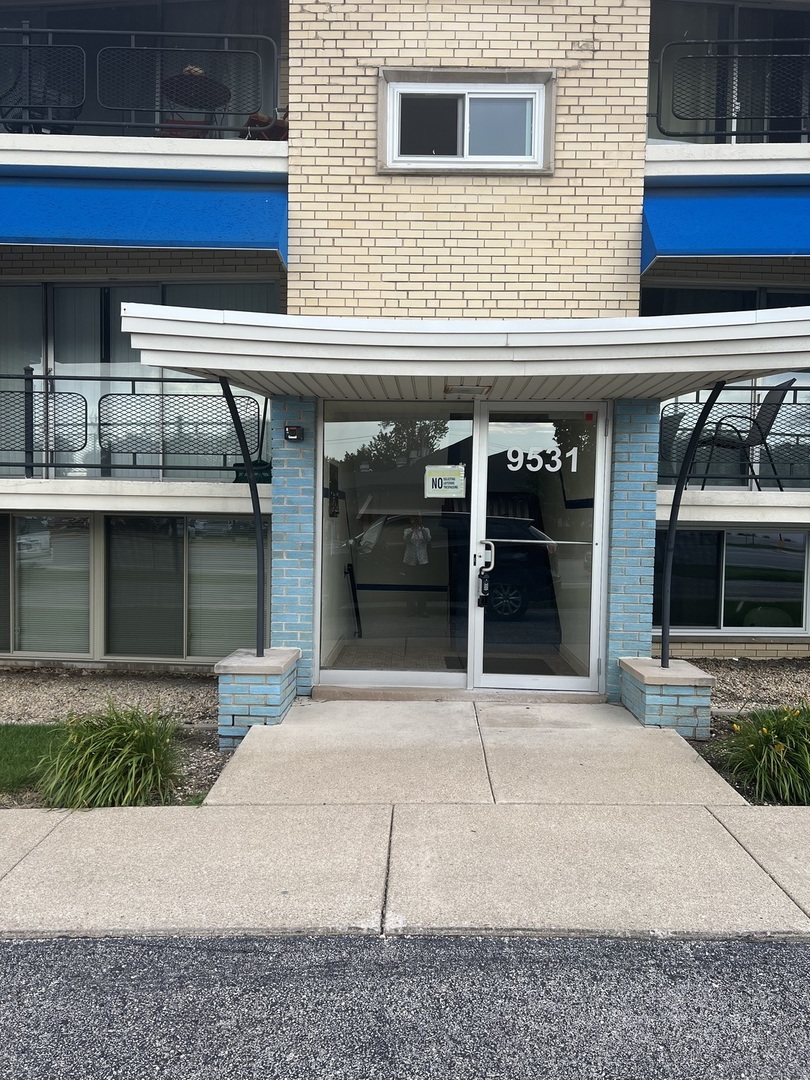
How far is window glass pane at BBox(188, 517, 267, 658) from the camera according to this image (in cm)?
862

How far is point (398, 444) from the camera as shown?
6.96 metres

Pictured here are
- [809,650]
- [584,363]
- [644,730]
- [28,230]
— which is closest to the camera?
[584,363]

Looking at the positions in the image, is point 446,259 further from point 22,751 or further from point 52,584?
point 52,584

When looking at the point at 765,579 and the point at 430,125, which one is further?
the point at 765,579

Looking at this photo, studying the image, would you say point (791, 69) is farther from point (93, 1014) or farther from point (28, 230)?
point (93, 1014)

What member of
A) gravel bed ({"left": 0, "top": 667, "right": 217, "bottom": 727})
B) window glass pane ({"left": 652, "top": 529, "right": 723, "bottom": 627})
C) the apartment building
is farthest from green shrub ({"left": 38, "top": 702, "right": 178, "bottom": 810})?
window glass pane ({"left": 652, "top": 529, "right": 723, "bottom": 627})

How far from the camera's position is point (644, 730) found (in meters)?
5.89

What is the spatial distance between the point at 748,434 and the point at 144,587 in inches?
277

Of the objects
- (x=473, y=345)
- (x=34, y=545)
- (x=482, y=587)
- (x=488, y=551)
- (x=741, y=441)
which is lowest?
(x=482, y=587)

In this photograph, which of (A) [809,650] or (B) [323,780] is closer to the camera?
(B) [323,780]

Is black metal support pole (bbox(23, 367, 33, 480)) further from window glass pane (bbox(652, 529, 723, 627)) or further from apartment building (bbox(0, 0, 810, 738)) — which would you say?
window glass pane (bbox(652, 529, 723, 627))

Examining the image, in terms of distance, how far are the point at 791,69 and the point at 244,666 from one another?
879 cm

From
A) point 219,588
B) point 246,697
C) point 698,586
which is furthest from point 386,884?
point 698,586

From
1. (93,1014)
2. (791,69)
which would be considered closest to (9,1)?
(791,69)
